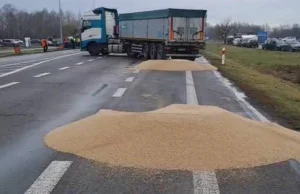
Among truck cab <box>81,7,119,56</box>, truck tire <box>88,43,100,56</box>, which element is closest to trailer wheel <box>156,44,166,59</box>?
truck cab <box>81,7,119,56</box>

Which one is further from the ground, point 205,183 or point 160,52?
point 205,183

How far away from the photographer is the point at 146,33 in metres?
30.8

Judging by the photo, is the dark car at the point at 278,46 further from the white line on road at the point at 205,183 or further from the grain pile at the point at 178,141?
the white line on road at the point at 205,183

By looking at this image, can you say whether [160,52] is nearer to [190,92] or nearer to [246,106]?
[190,92]

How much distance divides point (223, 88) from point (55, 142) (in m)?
8.99

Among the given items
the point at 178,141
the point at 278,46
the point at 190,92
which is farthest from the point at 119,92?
the point at 278,46

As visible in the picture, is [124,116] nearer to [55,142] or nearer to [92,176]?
[55,142]

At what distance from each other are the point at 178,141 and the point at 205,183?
1436 mm

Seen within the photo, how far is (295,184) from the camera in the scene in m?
5.25

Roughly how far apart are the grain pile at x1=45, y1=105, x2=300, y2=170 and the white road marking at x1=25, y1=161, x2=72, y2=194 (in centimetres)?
45

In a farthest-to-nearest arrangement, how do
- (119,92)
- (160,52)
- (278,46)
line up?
(278,46) < (160,52) < (119,92)

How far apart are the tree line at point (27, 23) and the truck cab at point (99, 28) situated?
9900 cm

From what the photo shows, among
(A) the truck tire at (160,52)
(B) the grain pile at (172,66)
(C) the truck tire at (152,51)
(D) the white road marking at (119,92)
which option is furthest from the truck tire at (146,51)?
(D) the white road marking at (119,92)

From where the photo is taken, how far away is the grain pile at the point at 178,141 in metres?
5.96
